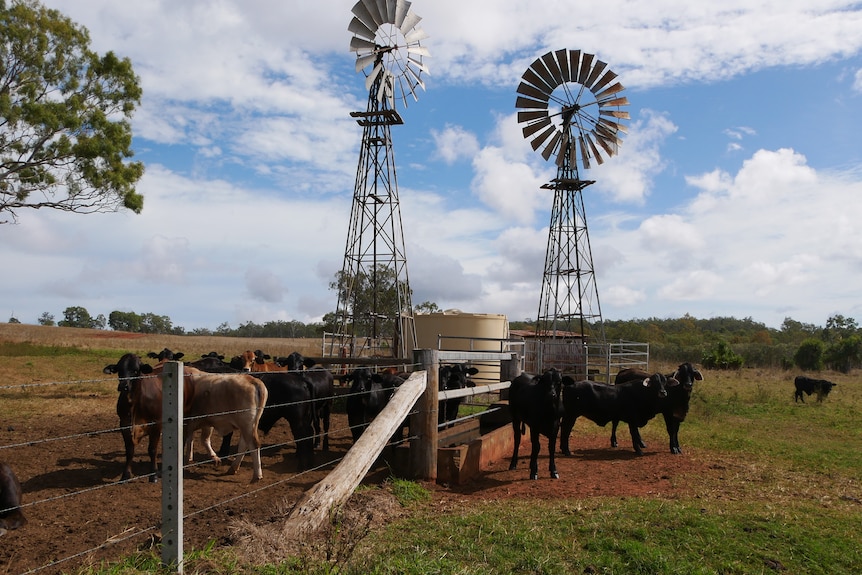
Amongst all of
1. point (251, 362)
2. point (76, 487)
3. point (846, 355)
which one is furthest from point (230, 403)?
point (846, 355)

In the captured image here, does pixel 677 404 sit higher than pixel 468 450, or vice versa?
pixel 677 404

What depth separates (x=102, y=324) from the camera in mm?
122062

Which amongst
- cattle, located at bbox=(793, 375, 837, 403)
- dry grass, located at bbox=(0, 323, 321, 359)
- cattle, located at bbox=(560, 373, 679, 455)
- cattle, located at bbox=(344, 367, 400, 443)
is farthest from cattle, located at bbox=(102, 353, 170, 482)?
dry grass, located at bbox=(0, 323, 321, 359)

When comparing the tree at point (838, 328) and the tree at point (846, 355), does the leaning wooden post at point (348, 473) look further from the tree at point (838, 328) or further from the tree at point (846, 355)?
the tree at point (838, 328)

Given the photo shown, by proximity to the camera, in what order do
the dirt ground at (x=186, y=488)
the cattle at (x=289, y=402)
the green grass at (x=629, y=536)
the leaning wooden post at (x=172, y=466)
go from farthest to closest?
the cattle at (x=289, y=402) < the dirt ground at (x=186, y=488) < the green grass at (x=629, y=536) < the leaning wooden post at (x=172, y=466)

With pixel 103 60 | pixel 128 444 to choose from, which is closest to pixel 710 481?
pixel 128 444

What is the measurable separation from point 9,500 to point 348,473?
286 centimetres

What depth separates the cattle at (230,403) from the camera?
8.56 metres

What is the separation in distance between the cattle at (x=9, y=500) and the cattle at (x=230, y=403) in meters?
2.72

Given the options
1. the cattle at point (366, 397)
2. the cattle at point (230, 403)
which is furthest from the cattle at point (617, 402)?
the cattle at point (230, 403)

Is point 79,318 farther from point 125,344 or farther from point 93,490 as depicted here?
point 93,490

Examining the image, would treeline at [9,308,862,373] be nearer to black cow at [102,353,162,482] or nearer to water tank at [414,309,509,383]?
water tank at [414,309,509,383]

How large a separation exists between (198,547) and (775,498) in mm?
6384

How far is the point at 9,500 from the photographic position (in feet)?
19.1
